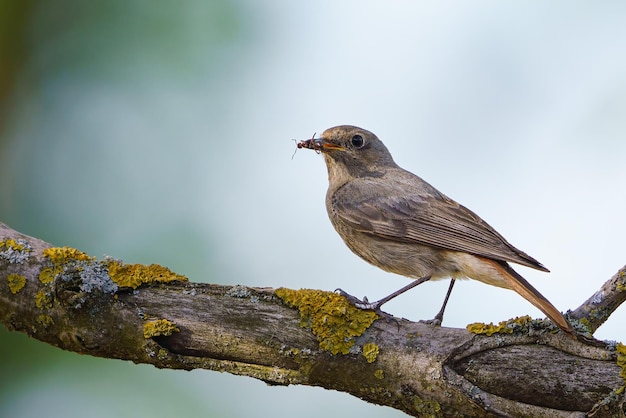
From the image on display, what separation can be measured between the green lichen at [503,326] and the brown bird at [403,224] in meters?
0.42

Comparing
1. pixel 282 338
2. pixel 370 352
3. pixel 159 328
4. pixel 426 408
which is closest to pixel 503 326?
pixel 426 408

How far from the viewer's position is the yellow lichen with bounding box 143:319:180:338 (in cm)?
363

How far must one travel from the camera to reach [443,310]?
493 centimetres

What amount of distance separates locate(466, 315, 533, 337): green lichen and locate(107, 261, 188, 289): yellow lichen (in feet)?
5.03

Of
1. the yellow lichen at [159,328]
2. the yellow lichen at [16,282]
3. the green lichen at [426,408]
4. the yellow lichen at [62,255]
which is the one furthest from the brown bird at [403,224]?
the yellow lichen at [16,282]

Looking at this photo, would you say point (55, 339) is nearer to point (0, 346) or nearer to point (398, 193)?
point (0, 346)

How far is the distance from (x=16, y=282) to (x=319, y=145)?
10.3 ft

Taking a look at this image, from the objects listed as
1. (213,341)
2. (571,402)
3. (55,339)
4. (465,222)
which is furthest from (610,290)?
(55,339)

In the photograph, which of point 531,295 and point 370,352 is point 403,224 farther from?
point 370,352

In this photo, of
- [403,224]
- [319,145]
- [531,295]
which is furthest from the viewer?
[319,145]

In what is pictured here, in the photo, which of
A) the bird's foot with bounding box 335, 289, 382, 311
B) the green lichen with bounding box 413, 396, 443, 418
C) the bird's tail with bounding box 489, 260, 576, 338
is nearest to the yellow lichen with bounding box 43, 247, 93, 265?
the bird's foot with bounding box 335, 289, 382, 311

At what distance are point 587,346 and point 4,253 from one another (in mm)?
A: 2938

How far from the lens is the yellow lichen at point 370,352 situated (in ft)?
12.1

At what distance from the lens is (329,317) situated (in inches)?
147
